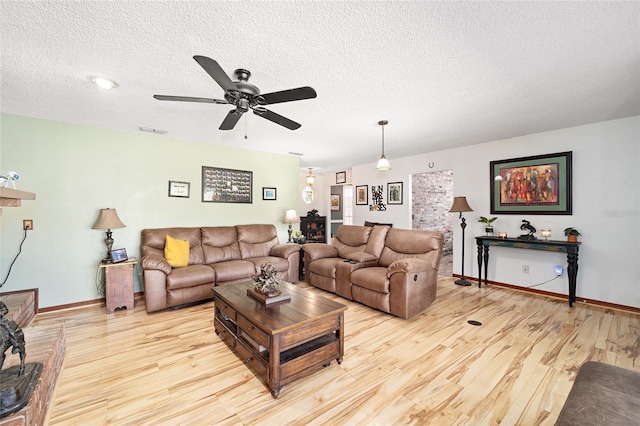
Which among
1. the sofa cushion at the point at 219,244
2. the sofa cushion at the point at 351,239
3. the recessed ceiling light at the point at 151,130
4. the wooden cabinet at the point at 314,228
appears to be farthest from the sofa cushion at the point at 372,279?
the wooden cabinet at the point at 314,228

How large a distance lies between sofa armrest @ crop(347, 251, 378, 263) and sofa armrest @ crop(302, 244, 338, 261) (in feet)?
1.62

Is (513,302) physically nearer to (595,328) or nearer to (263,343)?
(595,328)

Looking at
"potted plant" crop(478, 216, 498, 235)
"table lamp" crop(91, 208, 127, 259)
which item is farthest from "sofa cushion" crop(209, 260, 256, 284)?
"potted plant" crop(478, 216, 498, 235)

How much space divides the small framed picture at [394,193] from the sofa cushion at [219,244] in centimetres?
352

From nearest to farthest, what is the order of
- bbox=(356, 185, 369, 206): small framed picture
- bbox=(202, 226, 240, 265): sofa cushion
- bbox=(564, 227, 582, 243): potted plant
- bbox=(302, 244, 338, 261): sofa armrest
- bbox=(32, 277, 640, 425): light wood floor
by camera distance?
bbox=(32, 277, 640, 425): light wood floor, bbox=(564, 227, 582, 243): potted plant, bbox=(202, 226, 240, 265): sofa cushion, bbox=(302, 244, 338, 261): sofa armrest, bbox=(356, 185, 369, 206): small framed picture

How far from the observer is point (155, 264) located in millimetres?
3379

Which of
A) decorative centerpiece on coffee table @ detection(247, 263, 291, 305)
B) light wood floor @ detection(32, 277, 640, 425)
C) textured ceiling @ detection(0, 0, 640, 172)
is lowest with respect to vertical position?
light wood floor @ detection(32, 277, 640, 425)

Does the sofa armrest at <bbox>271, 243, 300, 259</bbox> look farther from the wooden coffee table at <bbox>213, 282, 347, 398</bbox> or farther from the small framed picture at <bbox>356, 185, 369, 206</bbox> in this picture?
the small framed picture at <bbox>356, 185, 369, 206</bbox>

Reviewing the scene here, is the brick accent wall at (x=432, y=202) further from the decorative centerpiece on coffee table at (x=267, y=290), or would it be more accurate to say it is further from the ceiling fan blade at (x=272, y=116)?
the decorative centerpiece on coffee table at (x=267, y=290)

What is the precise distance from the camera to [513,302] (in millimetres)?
3773

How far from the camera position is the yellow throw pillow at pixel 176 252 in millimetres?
3781

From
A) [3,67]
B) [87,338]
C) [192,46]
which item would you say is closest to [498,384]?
[192,46]

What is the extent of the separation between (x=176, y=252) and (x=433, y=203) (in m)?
6.36

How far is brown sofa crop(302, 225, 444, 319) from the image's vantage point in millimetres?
3170
